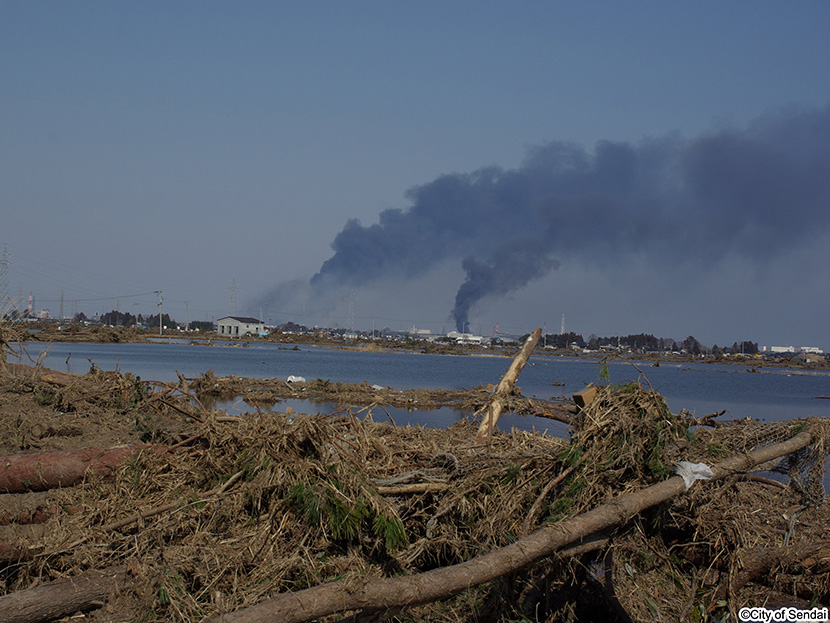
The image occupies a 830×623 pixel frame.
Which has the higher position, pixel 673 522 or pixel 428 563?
pixel 673 522

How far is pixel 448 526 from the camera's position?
19.4 feet

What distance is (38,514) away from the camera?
6.32 meters

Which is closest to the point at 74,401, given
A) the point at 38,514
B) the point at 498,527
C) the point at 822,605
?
the point at 38,514

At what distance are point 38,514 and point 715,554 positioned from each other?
622cm

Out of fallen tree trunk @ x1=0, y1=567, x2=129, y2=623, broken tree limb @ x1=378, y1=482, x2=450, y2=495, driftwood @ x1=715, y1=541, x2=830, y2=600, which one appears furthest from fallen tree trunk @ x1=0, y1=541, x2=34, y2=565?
driftwood @ x1=715, y1=541, x2=830, y2=600

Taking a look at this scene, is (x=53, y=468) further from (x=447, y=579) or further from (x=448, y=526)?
(x=447, y=579)

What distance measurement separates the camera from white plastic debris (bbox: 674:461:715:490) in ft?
17.9

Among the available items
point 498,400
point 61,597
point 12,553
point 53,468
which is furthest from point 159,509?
point 498,400

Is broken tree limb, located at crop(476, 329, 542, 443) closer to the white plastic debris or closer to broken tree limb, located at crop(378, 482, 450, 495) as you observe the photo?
broken tree limb, located at crop(378, 482, 450, 495)

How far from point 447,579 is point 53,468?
15.0 feet

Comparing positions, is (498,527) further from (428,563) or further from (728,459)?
(728,459)

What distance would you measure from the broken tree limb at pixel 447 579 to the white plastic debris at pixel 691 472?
68 mm
